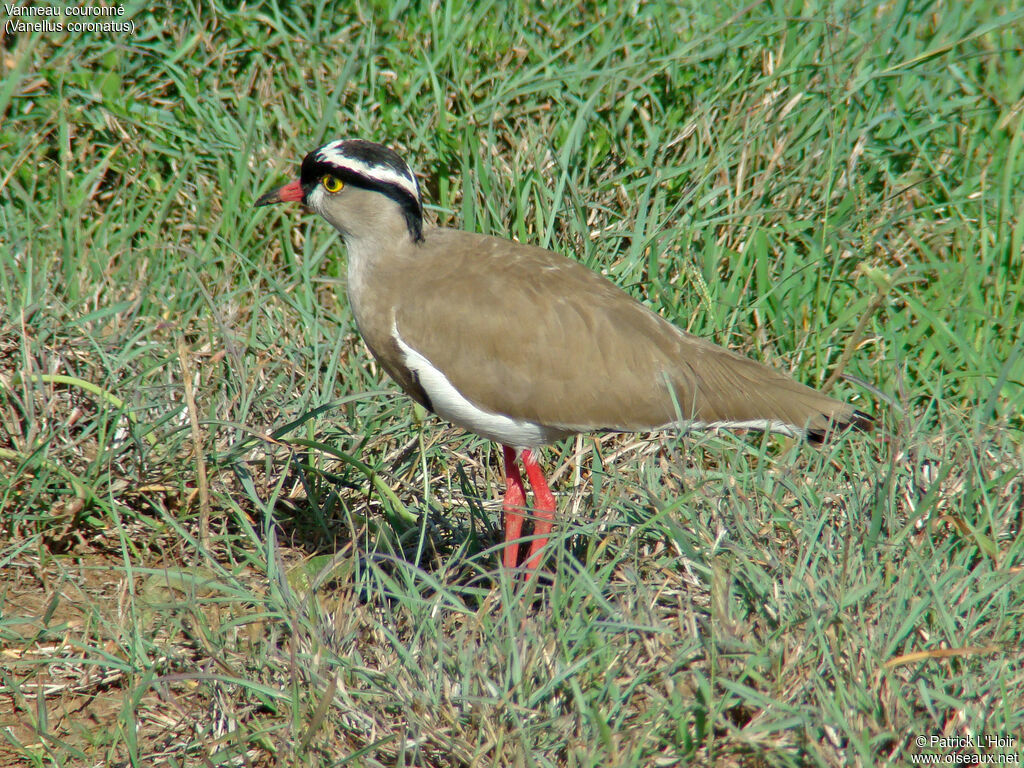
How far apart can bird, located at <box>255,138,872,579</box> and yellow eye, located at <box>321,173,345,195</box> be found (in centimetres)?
24

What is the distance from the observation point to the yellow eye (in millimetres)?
4062

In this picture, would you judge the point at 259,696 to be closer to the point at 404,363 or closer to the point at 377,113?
the point at 404,363

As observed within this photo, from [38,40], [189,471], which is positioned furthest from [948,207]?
[38,40]

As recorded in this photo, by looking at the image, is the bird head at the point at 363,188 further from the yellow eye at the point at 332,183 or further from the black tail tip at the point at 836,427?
the black tail tip at the point at 836,427

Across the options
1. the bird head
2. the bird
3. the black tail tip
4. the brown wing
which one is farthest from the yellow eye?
the black tail tip

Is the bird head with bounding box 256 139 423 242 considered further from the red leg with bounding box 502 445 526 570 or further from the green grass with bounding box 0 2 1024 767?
the red leg with bounding box 502 445 526 570

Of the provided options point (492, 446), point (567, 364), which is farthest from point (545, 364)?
point (492, 446)

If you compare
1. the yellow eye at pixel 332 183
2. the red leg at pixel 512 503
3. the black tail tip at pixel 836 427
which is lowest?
the red leg at pixel 512 503

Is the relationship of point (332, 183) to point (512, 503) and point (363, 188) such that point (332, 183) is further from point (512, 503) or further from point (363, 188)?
point (512, 503)

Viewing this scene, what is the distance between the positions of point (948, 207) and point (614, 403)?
2229mm

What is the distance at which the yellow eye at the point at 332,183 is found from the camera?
4062 millimetres

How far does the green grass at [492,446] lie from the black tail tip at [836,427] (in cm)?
7

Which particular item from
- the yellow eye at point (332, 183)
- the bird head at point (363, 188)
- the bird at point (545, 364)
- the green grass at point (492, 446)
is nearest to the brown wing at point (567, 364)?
the bird at point (545, 364)

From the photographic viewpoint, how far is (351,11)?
5367mm
